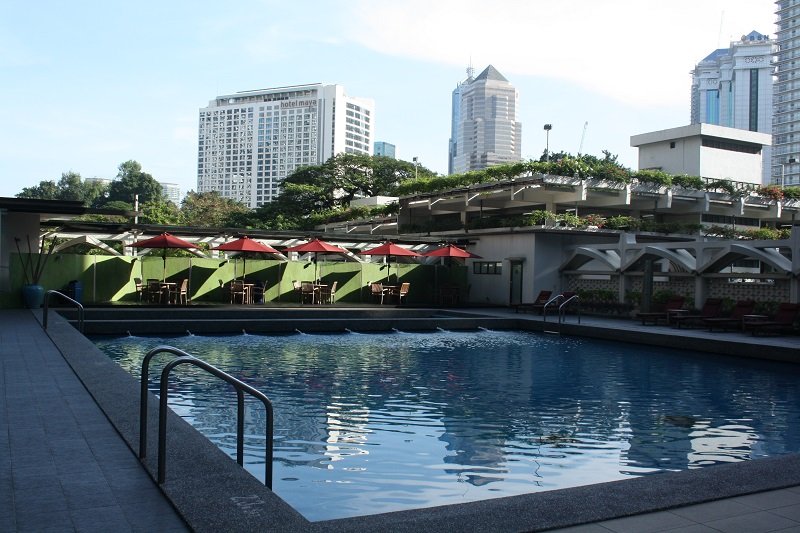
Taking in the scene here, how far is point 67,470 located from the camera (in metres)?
4.70

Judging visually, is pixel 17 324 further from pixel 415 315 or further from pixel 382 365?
pixel 415 315

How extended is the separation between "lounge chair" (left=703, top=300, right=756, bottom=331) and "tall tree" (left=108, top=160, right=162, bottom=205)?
71.9 meters

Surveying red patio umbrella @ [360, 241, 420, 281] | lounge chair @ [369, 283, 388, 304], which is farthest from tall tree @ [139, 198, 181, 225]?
red patio umbrella @ [360, 241, 420, 281]

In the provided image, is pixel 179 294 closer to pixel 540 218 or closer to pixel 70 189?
pixel 540 218

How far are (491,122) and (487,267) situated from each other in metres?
155

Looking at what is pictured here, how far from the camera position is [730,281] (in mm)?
19938

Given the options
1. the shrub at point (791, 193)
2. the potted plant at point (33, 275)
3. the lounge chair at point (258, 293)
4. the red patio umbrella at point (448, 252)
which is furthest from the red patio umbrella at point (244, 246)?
the shrub at point (791, 193)

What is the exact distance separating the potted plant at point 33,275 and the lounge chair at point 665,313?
618 inches

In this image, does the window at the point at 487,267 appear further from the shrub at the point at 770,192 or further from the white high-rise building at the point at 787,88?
the white high-rise building at the point at 787,88

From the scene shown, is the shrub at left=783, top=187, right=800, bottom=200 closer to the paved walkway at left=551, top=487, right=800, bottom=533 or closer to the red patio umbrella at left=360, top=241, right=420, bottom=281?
the red patio umbrella at left=360, top=241, right=420, bottom=281

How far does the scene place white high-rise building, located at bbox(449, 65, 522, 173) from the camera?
176 metres

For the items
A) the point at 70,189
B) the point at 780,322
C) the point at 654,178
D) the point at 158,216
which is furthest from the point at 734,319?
the point at 70,189

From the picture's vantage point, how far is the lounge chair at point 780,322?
16484 mm

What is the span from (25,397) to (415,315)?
1585 centimetres
